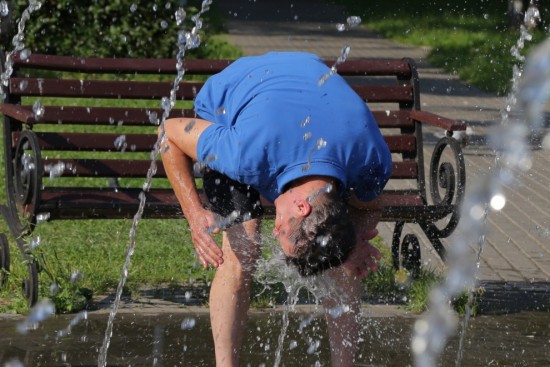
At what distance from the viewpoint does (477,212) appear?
7.88 meters

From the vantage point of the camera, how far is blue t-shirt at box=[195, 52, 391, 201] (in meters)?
4.11

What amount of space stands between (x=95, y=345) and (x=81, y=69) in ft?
5.58

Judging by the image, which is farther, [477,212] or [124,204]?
[477,212]

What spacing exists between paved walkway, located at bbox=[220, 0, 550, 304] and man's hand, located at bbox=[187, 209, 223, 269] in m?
2.36

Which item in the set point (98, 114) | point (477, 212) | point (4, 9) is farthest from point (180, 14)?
point (98, 114)

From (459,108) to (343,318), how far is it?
353 inches

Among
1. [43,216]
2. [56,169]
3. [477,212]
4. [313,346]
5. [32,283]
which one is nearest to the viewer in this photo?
[313,346]

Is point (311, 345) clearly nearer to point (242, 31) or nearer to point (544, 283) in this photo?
point (544, 283)

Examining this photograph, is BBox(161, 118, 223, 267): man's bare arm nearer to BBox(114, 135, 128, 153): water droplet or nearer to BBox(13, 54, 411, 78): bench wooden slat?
BBox(114, 135, 128, 153): water droplet

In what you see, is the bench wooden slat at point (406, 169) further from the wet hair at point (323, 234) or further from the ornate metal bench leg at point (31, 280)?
the wet hair at point (323, 234)

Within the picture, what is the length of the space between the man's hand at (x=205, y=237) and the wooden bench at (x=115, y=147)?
1.27 meters

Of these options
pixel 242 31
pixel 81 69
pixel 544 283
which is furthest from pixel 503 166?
pixel 242 31

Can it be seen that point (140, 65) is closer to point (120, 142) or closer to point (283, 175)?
point (120, 142)

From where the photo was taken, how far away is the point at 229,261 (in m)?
4.66
